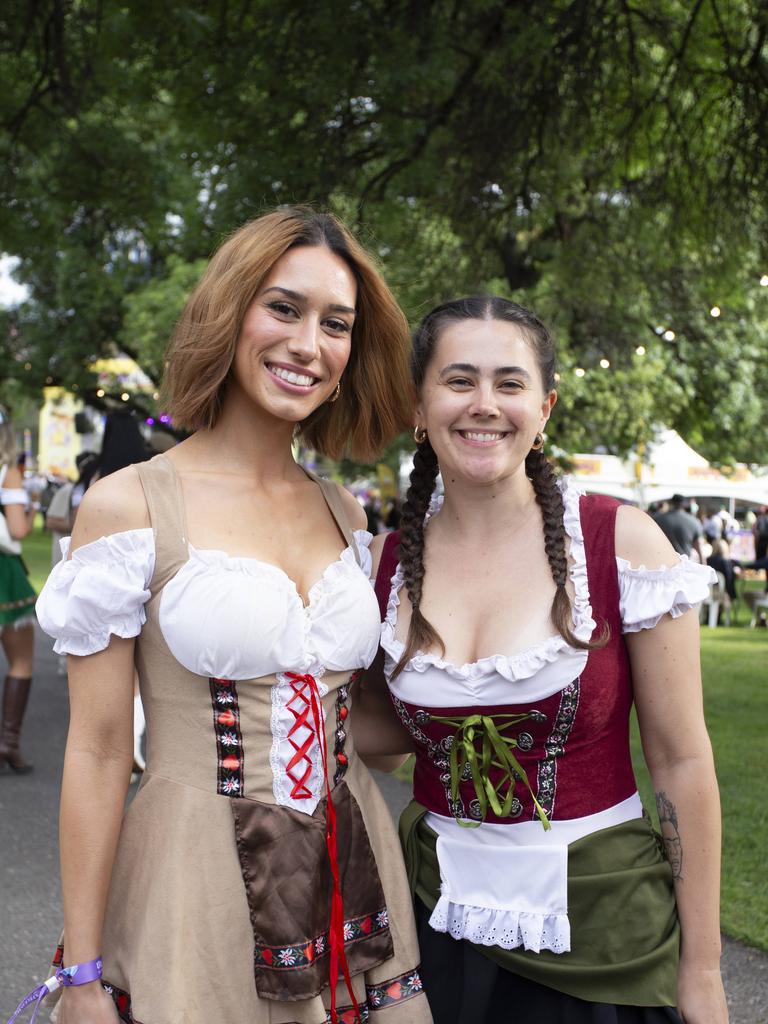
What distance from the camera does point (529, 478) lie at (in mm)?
2451

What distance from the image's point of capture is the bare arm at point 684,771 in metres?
2.12

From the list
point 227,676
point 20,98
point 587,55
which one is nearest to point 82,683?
point 227,676

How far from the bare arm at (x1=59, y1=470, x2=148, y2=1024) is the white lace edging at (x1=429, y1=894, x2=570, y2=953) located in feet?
2.15

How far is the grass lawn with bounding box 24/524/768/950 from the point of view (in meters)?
4.47

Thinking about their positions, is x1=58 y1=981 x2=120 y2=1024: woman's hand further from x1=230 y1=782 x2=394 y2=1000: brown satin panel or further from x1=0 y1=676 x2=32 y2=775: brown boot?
x1=0 y1=676 x2=32 y2=775: brown boot

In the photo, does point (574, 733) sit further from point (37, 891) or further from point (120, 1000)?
point (37, 891)

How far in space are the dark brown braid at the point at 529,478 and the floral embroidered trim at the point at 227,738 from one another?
372mm

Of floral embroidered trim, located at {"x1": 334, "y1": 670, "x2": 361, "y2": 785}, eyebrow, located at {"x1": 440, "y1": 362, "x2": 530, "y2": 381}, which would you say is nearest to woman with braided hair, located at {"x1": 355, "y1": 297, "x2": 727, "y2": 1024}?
eyebrow, located at {"x1": 440, "y1": 362, "x2": 530, "y2": 381}

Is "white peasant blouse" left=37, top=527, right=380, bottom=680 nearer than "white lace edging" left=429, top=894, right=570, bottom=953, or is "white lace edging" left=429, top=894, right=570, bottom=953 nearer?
"white peasant blouse" left=37, top=527, right=380, bottom=680

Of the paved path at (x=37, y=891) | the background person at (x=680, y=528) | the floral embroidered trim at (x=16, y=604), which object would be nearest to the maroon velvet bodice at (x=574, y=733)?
the paved path at (x=37, y=891)

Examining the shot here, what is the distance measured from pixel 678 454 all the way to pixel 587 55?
17.5 meters

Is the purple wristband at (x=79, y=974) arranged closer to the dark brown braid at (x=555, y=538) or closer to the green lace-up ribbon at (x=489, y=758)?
the green lace-up ribbon at (x=489, y=758)

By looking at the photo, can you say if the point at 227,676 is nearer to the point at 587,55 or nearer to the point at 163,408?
the point at 163,408

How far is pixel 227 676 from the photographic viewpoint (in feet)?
6.62
